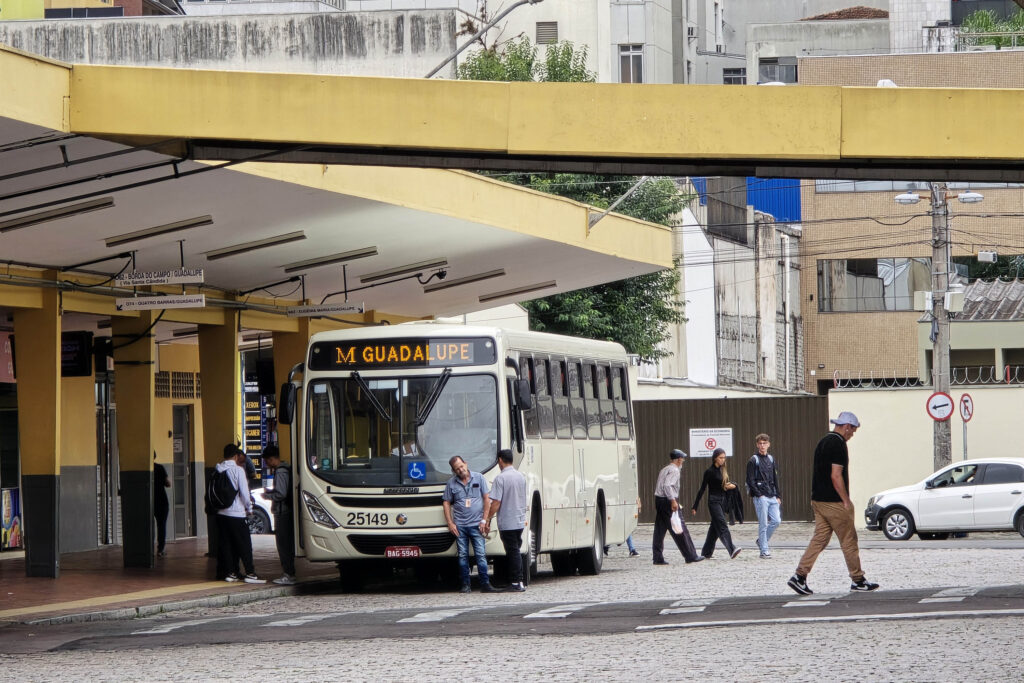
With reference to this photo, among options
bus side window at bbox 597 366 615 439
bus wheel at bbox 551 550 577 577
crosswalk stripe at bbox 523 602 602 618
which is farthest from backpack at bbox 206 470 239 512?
bus side window at bbox 597 366 615 439

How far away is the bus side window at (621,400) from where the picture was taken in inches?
993

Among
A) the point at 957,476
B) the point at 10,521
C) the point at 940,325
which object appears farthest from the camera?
the point at 940,325

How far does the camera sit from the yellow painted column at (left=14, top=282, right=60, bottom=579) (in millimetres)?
21188

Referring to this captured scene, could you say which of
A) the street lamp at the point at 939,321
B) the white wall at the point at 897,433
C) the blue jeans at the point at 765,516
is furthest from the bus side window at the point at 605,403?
the white wall at the point at 897,433

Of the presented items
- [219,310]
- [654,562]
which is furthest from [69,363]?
[654,562]

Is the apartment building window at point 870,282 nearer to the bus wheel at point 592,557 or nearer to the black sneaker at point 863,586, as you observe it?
the bus wheel at point 592,557

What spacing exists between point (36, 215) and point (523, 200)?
340 inches

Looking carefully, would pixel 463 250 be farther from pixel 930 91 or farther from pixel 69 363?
pixel 930 91

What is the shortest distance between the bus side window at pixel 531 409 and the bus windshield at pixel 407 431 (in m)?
0.74

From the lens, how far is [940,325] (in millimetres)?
35594

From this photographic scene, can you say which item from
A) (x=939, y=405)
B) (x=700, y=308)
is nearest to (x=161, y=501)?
(x=939, y=405)

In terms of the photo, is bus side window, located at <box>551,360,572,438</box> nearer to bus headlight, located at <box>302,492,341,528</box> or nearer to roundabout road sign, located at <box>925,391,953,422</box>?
bus headlight, located at <box>302,492,341,528</box>

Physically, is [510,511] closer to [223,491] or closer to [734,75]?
[223,491]

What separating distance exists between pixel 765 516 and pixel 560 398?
4566 mm
